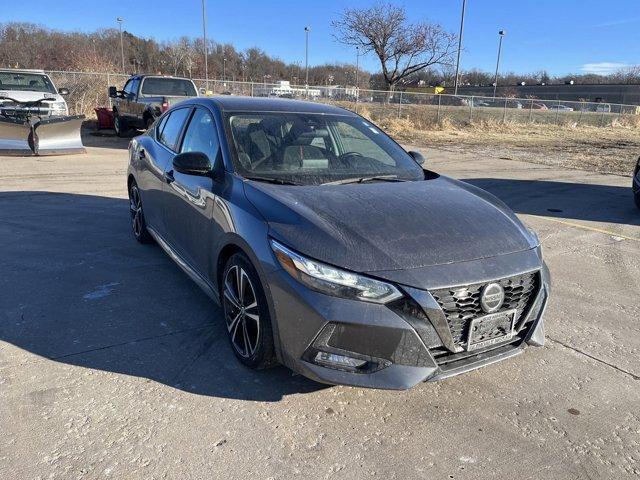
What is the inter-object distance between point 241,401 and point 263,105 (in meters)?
2.44

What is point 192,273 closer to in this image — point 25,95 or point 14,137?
point 14,137

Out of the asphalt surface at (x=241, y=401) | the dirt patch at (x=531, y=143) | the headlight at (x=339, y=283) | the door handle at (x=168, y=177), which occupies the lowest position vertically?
the asphalt surface at (x=241, y=401)

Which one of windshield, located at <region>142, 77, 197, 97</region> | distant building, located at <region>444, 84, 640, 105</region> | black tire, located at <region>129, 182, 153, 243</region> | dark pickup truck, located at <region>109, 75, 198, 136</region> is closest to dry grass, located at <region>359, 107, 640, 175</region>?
windshield, located at <region>142, 77, 197, 97</region>

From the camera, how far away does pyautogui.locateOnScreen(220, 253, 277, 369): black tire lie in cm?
295

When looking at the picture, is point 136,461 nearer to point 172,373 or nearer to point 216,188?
point 172,373

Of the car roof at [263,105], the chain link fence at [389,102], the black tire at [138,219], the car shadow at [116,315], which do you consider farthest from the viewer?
the chain link fence at [389,102]

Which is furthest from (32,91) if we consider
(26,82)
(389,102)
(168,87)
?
(389,102)

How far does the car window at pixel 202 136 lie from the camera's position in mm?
3824

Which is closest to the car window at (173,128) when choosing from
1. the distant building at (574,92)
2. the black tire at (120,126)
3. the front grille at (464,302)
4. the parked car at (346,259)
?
the parked car at (346,259)

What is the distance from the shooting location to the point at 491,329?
2.78 m

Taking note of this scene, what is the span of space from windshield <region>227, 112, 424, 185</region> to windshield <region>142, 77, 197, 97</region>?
11815mm

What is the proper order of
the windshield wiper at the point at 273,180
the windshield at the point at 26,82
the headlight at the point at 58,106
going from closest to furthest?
the windshield wiper at the point at 273,180 < the headlight at the point at 58,106 < the windshield at the point at 26,82

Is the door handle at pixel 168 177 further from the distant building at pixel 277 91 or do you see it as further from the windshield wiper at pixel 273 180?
the distant building at pixel 277 91

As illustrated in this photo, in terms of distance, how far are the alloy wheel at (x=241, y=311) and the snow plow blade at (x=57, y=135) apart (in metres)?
10.4
